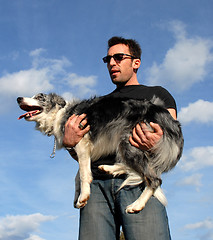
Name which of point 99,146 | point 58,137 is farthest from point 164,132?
point 58,137

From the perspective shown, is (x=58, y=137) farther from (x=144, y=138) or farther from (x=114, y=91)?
(x=144, y=138)

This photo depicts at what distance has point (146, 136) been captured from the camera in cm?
292

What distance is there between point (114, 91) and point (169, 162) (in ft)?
4.00

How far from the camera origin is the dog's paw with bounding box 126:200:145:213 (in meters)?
2.61

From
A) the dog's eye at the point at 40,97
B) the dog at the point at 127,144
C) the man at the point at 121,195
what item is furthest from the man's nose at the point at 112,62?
the dog's eye at the point at 40,97

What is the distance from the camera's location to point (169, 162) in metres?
3.16

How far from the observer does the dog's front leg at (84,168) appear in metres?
2.98

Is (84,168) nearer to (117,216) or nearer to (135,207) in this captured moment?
(117,216)

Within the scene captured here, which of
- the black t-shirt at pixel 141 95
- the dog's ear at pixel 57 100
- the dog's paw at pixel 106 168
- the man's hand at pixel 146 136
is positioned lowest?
the dog's paw at pixel 106 168

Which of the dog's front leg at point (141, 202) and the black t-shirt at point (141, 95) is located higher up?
the black t-shirt at point (141, 95)

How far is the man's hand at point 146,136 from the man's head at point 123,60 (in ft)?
2.64

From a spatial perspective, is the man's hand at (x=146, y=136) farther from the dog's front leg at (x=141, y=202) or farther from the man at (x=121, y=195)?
the dog's front leg at (x=141, y=202)

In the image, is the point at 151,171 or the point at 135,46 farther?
the point at 135,46

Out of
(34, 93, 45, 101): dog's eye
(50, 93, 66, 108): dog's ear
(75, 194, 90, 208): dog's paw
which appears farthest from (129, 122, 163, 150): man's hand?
(34, 93, 45, 101): dog's eye
